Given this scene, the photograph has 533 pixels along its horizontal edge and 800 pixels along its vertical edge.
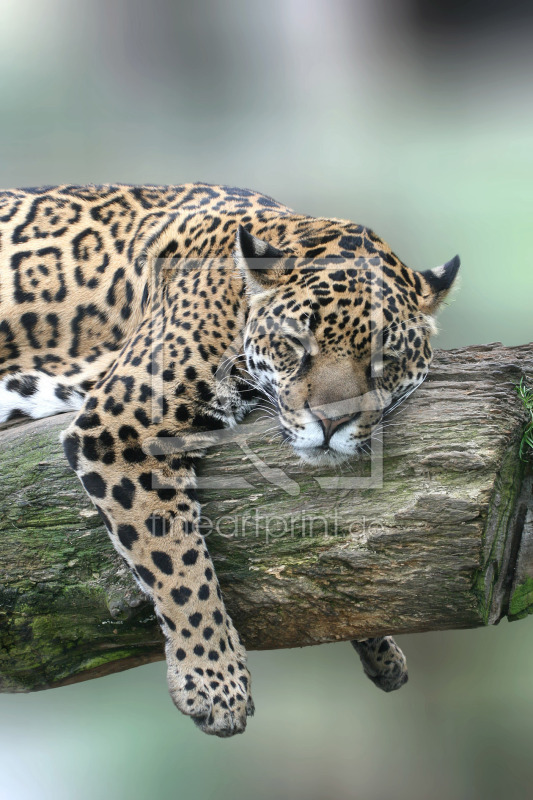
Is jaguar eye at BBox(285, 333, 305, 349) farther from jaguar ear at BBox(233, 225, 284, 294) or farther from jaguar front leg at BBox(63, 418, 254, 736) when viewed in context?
jaguar front leg at BBox(63, 418, 254, 736)

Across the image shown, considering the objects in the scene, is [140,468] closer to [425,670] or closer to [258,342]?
[258,342]

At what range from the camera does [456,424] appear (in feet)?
11.1

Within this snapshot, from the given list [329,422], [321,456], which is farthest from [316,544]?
[329,422]

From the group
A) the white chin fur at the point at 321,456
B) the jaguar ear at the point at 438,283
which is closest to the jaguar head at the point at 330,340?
the white chin fur at the point at 321,456

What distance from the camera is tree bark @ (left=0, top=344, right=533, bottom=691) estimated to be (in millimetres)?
3158

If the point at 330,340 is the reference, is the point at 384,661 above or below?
below

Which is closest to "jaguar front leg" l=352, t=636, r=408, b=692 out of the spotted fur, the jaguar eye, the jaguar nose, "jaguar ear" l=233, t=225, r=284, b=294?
the spotted fur

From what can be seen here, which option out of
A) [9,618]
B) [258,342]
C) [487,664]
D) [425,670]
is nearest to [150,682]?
[425,670]

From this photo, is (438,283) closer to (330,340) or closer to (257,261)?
(330,340)

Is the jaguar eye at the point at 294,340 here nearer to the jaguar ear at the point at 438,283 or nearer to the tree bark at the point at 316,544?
the tree bark at the point at 316,544

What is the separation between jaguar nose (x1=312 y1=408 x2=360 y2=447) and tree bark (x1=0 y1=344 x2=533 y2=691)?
23cm

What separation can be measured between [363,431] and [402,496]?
33cm

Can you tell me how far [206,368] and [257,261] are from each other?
22.7 inches

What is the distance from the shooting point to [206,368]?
360 centimetres
